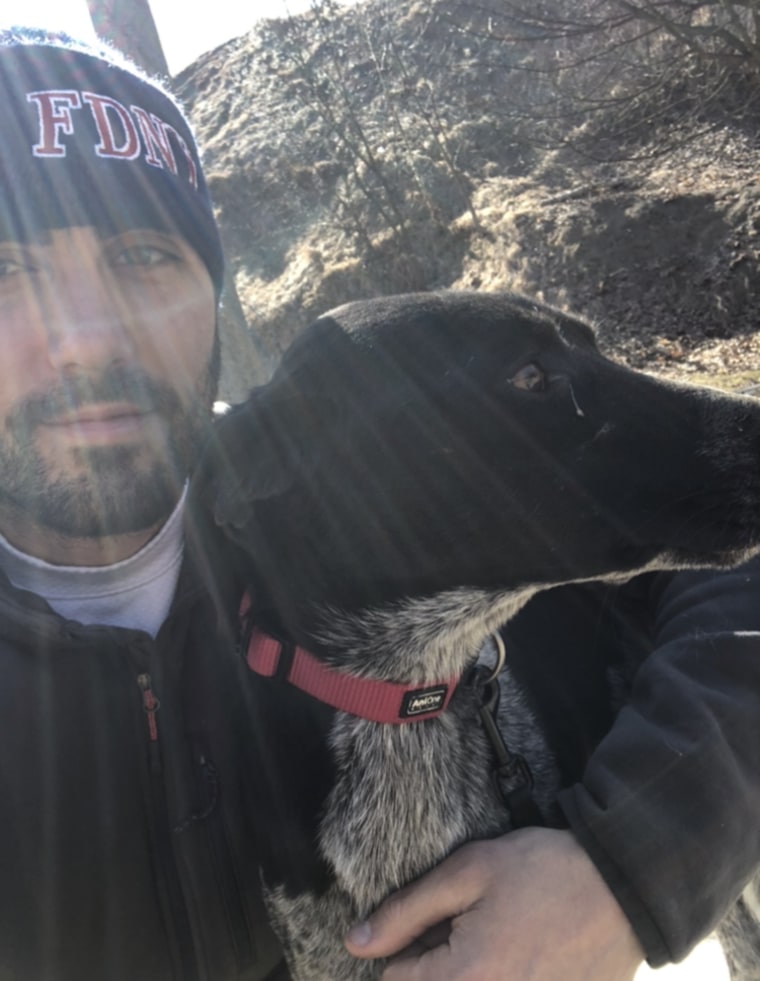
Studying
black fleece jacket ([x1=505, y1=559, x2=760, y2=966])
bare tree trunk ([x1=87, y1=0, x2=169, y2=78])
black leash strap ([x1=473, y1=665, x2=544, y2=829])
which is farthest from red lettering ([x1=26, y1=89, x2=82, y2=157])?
bare tree trunk ([x1=87, y1=0, x2=169, y2=78])

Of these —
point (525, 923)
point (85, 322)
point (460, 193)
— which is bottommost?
point (460, 193)

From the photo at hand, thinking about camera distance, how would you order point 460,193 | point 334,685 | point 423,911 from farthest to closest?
point 460,193, point 334,685, point 423,911

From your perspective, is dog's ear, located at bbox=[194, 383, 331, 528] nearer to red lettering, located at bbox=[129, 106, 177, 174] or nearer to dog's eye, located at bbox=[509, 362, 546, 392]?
dog's eye, located at bbox=[509, 362, 546, 392]

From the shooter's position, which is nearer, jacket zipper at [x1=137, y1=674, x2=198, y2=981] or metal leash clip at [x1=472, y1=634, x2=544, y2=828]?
jacket zipper at [x1=137, y1=674, x2=198, y2=981]

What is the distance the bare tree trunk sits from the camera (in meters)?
4.39

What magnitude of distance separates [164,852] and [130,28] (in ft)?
14.3

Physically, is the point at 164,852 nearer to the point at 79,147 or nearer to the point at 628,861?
the point at 628,861

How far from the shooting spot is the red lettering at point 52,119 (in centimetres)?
209

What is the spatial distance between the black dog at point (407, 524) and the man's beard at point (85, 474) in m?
0.27

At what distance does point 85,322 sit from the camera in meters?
1.95

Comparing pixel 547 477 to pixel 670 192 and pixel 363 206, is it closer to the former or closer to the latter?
pixel 670 192

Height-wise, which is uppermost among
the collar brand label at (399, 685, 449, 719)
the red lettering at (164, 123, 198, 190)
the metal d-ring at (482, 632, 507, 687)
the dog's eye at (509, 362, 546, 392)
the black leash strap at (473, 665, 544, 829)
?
the red lettering at (164, 123, 198, 190)

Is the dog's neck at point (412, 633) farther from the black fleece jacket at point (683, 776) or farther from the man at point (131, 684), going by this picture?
the black fleece jacket at point (683, 776)

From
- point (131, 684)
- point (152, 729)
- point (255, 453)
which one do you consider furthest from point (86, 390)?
point (152, 729)
